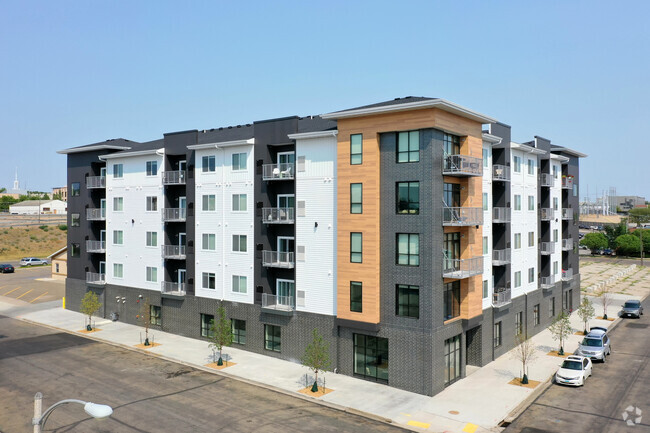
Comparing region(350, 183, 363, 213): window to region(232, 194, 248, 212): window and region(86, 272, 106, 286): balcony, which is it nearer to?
region(232, 194, 248, 212): window

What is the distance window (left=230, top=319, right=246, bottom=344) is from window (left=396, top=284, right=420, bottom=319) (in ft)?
46.5

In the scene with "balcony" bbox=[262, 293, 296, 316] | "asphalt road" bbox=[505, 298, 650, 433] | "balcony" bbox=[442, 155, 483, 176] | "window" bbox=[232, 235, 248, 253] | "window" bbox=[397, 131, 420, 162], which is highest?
"window" bbox=[397, 131, 420, 162]

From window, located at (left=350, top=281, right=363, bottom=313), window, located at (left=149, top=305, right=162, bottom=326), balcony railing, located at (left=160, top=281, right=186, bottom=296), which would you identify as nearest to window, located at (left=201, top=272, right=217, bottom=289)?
balcony railing, located at (left=160, top=281, right=186, bottom=296)

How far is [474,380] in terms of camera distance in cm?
3189

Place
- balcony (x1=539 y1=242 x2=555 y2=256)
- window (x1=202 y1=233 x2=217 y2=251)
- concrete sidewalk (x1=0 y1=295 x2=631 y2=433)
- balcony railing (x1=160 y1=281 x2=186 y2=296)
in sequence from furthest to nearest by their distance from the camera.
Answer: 1. balcony (x1=539 y1=242 x2=555 y2=256)
2. balcony railing (x1=160 y1=281 x2=186 y2=296)
3. window (x1=202 y1=233 x2=217 y2=251)
4. concrete sidewalk (x1=0 y1=295 x2=631 y2=433)

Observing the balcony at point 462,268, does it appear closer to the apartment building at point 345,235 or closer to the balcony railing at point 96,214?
the apartment building at point 345,235

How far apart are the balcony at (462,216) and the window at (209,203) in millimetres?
19464

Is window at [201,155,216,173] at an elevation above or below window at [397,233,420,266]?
above

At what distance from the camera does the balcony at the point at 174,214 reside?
4266 centimetres

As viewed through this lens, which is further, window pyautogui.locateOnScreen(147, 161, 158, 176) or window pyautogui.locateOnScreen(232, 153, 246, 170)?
window pyautogui.locateOnScreen(147, 161, 158, 176)

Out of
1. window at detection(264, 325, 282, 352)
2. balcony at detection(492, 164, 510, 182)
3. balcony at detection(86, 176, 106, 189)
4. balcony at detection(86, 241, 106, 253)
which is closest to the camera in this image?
window at detection(264, 325, 282, 352)

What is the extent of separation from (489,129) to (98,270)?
135ft

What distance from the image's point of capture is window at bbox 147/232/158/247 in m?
44.4

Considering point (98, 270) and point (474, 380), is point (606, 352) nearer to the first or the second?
point (474, 380)
